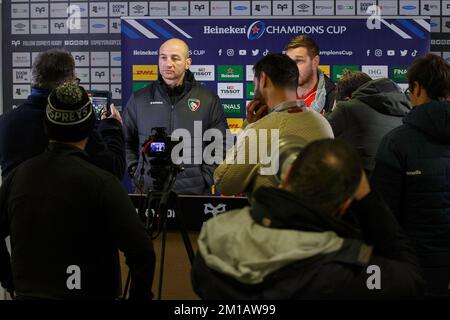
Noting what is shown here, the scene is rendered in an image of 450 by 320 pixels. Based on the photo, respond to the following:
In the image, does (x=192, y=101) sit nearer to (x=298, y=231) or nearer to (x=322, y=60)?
(x=322, y=60)

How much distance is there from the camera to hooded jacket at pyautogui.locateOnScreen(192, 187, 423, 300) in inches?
58.5

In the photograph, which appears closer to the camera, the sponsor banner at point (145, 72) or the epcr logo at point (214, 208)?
the epcr logo at point (214, 208)

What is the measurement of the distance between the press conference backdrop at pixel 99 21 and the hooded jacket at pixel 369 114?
2.68 metres

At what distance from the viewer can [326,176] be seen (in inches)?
58.4

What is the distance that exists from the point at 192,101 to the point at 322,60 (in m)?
1.62

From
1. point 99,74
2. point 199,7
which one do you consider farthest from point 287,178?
point 99,74

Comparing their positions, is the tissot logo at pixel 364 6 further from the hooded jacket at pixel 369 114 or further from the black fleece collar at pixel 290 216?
the black fleece collar at pixel 290 216

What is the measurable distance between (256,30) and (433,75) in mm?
3053

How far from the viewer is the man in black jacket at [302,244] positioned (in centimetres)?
149

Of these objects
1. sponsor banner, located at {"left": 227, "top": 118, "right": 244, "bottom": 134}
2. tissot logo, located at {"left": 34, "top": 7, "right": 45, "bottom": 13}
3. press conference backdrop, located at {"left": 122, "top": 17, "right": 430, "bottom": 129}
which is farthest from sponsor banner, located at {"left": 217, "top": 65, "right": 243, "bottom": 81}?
tissot logo, located at {"left": 34, "top": 7, "right": 45, "bottom": 13}

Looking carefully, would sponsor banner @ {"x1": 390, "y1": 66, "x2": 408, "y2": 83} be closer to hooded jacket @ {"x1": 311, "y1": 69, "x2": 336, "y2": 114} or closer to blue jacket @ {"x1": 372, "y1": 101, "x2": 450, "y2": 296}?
hooded jacket @ {"x1": 311, "y1": 69, "x2": 336, "y2": 114}

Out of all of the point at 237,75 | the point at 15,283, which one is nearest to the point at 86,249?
the point at 15,283

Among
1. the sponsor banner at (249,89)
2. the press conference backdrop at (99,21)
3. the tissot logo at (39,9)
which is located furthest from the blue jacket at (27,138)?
the tissot logo at (39,9)
